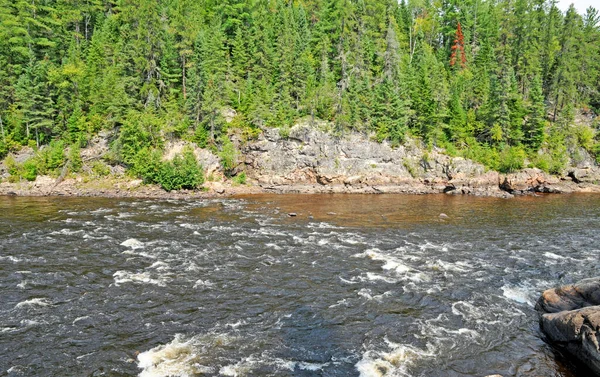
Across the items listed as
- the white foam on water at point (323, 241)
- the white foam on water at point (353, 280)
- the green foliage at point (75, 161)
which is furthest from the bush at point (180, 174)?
the white foam on water at point (353, 280)

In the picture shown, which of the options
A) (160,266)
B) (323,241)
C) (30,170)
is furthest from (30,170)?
(323,241)

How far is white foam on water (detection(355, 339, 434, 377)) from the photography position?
1461 cm

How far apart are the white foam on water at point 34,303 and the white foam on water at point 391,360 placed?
53.3ft

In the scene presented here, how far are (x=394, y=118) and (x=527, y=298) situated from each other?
52.2 meters

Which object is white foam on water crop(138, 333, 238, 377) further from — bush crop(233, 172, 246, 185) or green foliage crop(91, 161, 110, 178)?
green foliage crop(91, 161, 110, 178)

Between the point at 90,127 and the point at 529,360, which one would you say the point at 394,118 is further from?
the point at 529,360

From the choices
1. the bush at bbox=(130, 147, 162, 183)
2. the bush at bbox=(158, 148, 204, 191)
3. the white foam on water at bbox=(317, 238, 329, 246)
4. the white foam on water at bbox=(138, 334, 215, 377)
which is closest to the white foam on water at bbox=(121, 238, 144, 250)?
the white foam on water at bbox=(317, 238, 329, 246)

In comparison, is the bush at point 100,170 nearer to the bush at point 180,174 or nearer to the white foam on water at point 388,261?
the bush at point 180,174

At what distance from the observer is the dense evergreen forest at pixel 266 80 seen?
65.7 metres

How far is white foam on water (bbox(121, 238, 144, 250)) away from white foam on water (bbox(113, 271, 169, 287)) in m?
5.83

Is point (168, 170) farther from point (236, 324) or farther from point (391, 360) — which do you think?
point (391, 360)

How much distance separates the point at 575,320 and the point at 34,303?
82.9 feet

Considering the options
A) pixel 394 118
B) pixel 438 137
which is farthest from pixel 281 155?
pixel 438 137

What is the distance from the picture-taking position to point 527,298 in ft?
69.4
